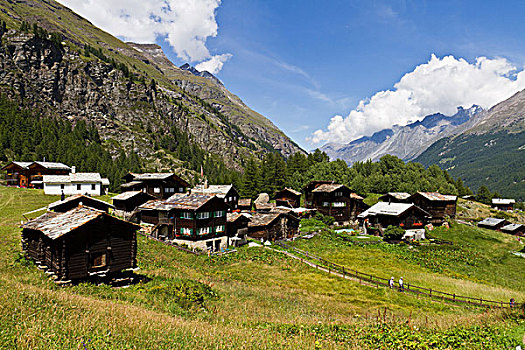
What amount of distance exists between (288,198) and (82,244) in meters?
74.0

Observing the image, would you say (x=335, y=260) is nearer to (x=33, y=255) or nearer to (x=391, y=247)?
(x=391, y=247)

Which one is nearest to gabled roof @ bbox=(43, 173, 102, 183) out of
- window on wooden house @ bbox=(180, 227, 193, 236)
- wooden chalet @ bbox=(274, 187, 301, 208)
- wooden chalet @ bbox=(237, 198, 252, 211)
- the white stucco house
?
the white stucco house

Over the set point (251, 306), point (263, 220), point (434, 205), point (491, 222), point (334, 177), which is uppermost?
point (334, 177)

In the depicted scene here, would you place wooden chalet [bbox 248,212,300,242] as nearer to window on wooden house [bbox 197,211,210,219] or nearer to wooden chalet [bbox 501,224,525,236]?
window on wooden house [bbox 197,211,210,219]

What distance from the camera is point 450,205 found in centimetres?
9175

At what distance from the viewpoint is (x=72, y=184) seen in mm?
73188

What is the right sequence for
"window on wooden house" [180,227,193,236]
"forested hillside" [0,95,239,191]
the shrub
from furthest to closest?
"forested hillside" [0,95,239,191] → the shrub → "window on wooden house" [180,227,193,236]

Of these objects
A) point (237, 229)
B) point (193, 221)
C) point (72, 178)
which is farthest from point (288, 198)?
point (72, 178)

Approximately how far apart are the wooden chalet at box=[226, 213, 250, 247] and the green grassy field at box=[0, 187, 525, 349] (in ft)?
19.1

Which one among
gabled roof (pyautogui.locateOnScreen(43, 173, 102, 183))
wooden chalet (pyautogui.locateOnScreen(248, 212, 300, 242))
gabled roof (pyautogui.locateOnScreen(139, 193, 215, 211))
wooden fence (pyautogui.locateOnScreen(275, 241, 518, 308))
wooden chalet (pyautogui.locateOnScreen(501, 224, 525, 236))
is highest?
gabled roof (pyautogui.locateOnScreen(43, 173, 102, 183))

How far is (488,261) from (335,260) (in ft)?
85.1

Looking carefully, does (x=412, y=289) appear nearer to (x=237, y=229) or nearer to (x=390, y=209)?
(x=237, y=229)

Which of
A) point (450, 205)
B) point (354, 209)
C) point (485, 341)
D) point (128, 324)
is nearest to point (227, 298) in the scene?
point (128, 324)

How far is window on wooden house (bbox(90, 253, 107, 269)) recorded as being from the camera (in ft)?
70.6
